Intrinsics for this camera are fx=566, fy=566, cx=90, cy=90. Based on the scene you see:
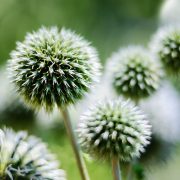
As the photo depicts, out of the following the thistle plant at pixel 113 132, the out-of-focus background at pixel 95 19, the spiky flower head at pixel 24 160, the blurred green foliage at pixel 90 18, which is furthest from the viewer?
the blurred green foliage at pixel 90 18

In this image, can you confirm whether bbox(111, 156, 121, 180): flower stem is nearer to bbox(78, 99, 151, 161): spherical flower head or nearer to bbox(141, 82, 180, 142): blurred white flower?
bbox(78, 99, 151, 161): spherical flower head

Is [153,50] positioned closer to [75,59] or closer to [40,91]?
[75,59]

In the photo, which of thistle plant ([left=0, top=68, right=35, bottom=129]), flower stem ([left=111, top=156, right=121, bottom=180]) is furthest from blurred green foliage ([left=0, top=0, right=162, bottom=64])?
flower stem ([left=111, top=156, right=121, bottom=180])

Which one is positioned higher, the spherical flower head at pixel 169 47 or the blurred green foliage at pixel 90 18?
the blurred green foliage at pixel 90 18

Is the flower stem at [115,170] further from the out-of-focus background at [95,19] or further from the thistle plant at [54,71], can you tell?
the out-of-focus background at [95,19]

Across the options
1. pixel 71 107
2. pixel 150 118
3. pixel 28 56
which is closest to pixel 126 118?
pixel 71 107

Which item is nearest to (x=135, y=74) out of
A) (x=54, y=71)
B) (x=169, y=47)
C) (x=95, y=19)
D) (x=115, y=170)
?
(x=169, y=47)

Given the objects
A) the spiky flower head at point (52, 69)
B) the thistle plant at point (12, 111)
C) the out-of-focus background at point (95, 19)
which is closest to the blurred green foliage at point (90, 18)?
the out-of-focus background at point (95, 19)
